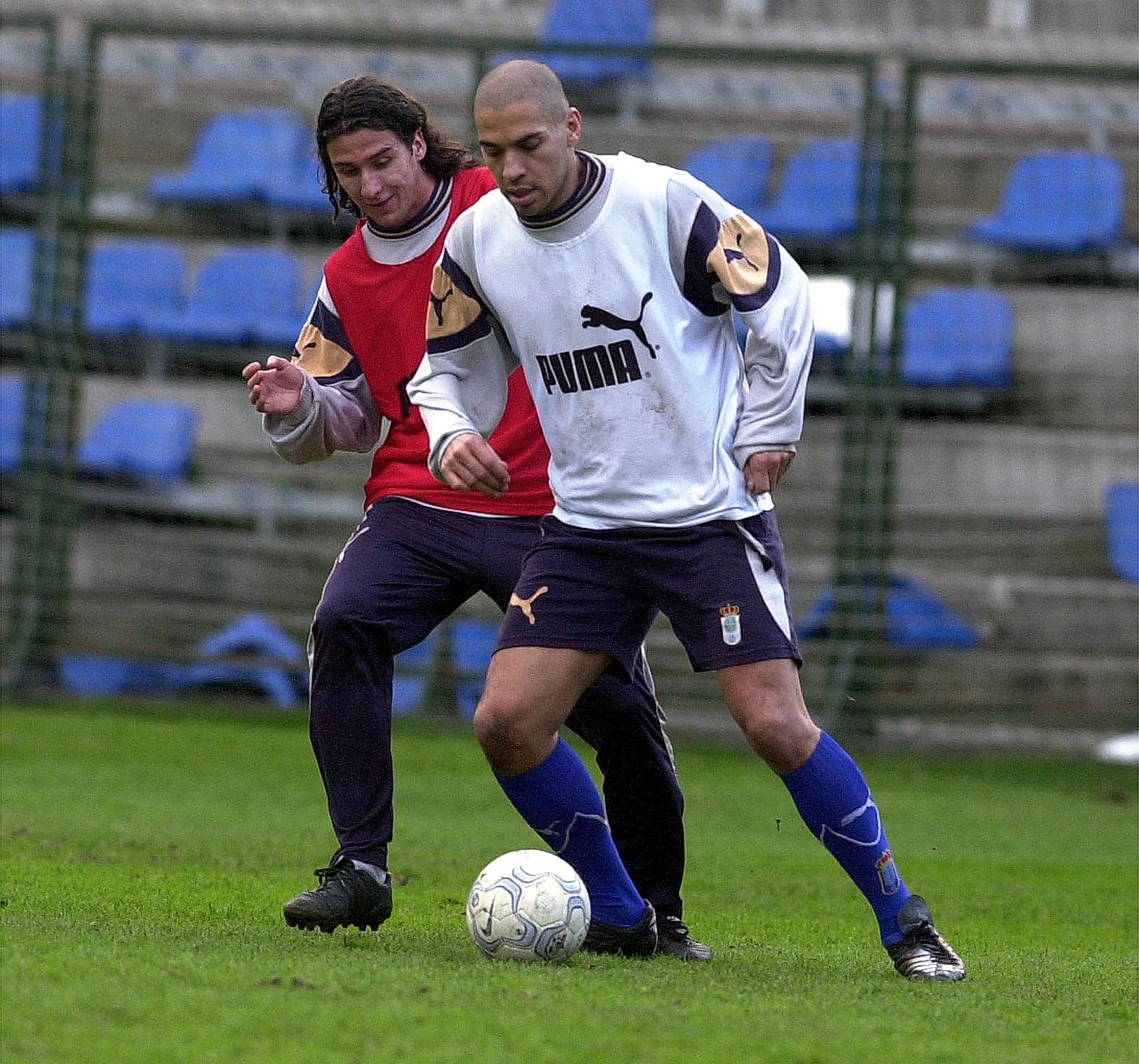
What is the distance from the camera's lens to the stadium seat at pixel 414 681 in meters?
10.9

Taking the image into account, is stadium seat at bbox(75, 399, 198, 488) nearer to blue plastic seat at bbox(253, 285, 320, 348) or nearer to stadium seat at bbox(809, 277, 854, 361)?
blue plastic seat at bbox(253, 285, 320, 348)

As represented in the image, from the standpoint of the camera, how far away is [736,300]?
3.89m

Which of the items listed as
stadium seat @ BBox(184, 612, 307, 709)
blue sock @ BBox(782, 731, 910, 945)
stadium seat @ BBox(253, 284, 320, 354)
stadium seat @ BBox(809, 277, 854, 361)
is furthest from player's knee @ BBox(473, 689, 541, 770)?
stadium seat @ BBox(253, 284, 320, 354)

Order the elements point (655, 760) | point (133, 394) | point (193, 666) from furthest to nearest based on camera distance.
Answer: point (133, 394) < point (193, 666) < point (655, 760)

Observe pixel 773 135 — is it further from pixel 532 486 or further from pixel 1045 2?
pixel 532 486

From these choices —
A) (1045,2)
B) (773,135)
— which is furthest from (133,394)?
(1045,2)

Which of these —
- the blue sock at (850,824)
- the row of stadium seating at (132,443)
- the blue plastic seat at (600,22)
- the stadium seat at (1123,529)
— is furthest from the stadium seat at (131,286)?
the blue sock at (850,824)

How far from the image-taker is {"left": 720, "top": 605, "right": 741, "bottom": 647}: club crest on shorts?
12.8 ft

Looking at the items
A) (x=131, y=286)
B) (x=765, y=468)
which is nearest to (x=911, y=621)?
(x=131, y=286)

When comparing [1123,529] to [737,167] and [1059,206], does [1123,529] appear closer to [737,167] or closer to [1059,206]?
[1059,206]

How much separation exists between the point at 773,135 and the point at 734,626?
8265 millimetres

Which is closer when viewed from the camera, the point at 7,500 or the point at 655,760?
the point at 655,760

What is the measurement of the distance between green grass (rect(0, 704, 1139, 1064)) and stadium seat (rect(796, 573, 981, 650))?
4.40 feet

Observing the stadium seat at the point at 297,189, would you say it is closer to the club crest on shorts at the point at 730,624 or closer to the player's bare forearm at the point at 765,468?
the player's bare forearm at the point at 765,468
